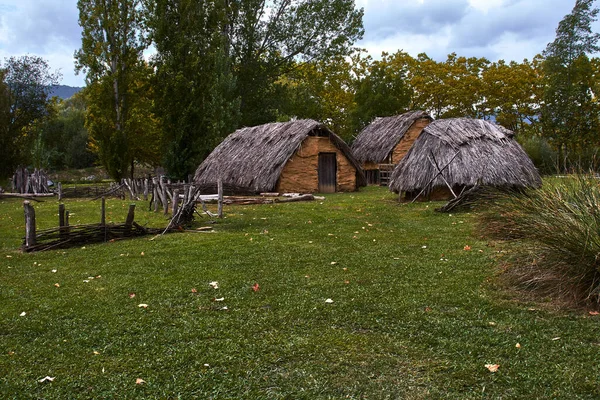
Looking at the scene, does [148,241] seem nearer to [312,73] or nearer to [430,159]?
[430,159]

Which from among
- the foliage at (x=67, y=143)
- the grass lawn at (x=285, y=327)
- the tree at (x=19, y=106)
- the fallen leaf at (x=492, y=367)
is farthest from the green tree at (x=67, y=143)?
the fallen leaf at (x=492, y=367)

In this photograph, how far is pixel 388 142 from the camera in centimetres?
2911

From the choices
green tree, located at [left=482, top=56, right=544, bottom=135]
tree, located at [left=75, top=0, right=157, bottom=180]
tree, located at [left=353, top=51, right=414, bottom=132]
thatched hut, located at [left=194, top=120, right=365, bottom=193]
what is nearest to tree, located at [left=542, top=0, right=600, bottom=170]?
green tree, located at [left=482, top=56, right=544, bottom=135]

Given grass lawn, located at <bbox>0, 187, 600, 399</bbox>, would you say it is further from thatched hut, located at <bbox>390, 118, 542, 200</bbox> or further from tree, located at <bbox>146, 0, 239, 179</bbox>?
tree, located at <bbox>146, 0, 239, 179</bbox>

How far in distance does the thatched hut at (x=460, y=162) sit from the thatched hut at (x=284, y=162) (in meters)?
5.97

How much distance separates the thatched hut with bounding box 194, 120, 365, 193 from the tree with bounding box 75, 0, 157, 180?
677 centimetres

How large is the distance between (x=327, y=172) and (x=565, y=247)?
61.0 feet

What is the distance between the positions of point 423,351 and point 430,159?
13.2 metres

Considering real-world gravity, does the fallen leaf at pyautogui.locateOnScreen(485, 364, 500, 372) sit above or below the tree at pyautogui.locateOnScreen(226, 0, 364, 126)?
below

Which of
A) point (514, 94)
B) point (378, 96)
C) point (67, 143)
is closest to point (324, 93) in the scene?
point (378, 96)

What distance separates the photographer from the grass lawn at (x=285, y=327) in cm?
373

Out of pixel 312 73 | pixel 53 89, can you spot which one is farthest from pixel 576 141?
pixel 53 89

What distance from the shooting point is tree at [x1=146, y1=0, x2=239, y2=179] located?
28703 millimetres

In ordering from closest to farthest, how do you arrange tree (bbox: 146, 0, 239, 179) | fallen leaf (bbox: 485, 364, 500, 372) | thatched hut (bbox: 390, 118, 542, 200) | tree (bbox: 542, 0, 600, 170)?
fallen leaf (bbox: 485, 364, 500, 372), thatched hut (bbox: 390, 118, 542, 200), tree (bbox: 146, 0, 239, 179), tree (bbox: 542, 0, 600, 170)
